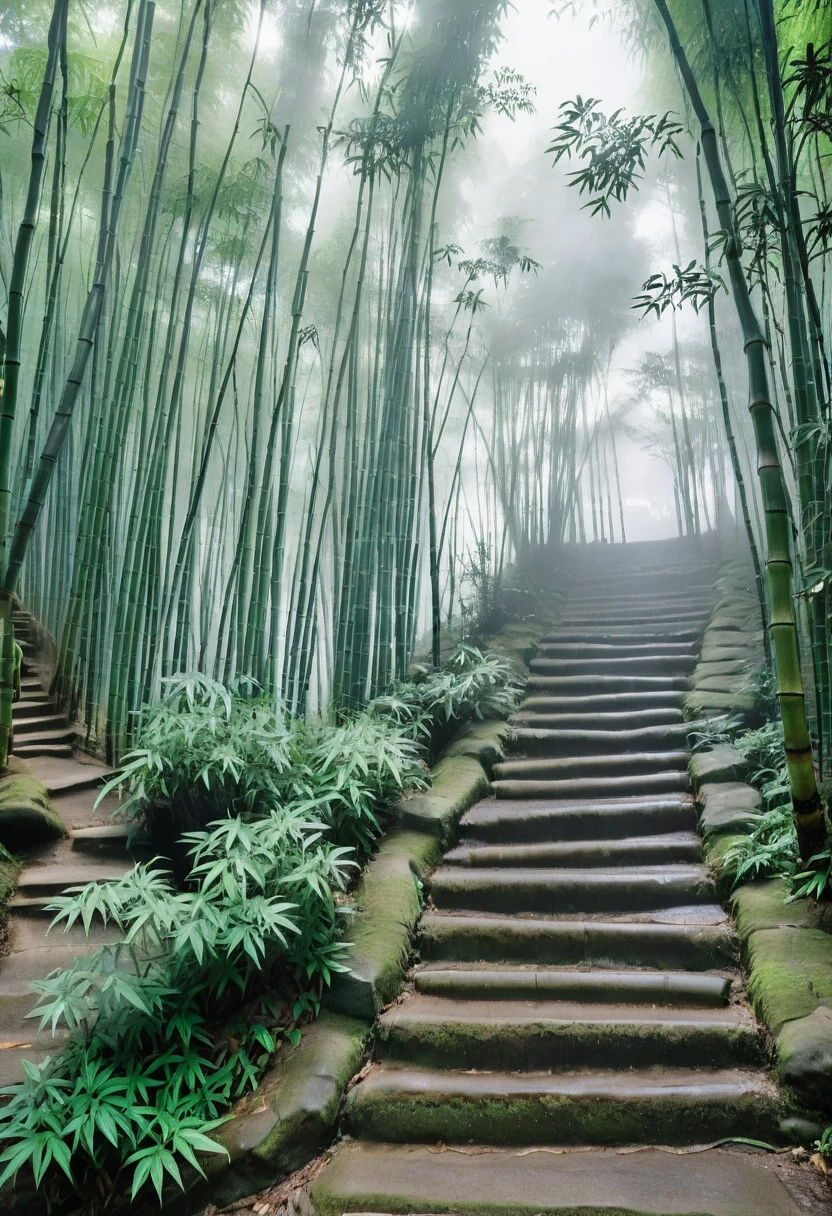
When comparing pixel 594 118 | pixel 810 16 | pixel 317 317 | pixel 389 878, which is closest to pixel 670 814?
pixel 389 878

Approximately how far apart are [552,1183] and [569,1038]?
1.29 ft

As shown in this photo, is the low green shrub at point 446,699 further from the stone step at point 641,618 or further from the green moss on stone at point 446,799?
the stone step at point 641,618

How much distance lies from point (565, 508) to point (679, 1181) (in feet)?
25.2

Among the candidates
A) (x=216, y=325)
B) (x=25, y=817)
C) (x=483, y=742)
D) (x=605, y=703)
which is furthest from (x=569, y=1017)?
(x=216, y=325)

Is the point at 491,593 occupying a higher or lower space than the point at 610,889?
higher

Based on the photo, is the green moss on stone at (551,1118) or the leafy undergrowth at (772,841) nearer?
the green moss on stone at (551,1118)

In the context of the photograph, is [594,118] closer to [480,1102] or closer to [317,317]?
[480,1102]

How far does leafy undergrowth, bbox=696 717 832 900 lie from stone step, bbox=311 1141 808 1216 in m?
0.79

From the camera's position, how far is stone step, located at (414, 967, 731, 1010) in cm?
205

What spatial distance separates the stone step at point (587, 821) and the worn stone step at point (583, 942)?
0.54 m

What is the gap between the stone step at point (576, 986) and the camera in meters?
2.05

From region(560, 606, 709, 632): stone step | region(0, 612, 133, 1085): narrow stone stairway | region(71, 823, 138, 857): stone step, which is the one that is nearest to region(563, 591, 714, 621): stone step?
region(560, 606, 709, 632): stone step

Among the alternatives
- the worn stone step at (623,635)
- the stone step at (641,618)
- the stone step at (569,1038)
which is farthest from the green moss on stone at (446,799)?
the stone step at (641,618)

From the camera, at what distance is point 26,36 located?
3971 mm
